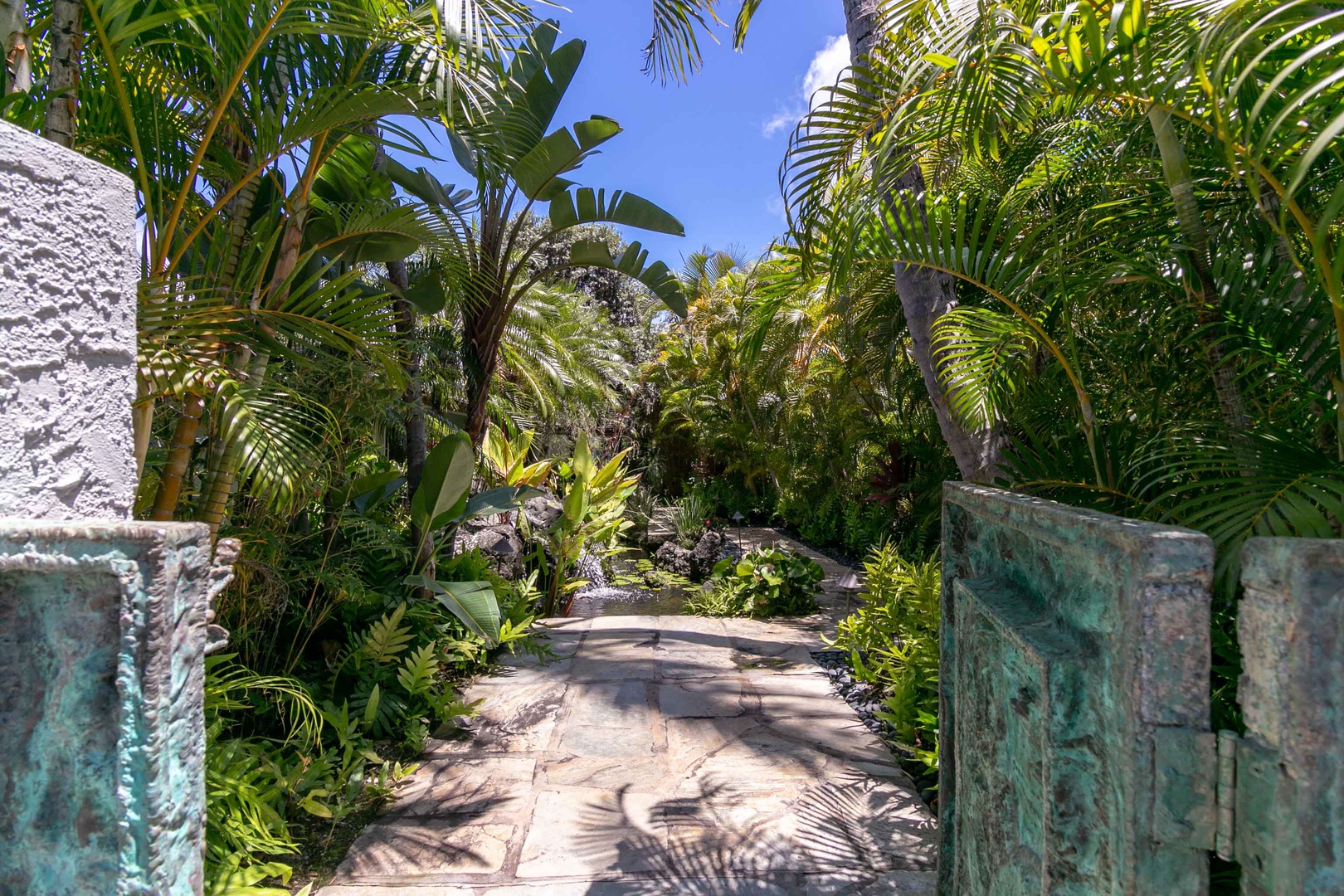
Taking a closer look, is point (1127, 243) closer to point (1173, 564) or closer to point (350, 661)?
point (1173, 564)

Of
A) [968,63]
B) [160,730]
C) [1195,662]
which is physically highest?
[968,63]

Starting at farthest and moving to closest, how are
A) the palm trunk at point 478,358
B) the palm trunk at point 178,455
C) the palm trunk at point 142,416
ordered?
the palm trunk at point 478,358 < the palm trunk at point 178,455 < the palm trunk at point 142,416

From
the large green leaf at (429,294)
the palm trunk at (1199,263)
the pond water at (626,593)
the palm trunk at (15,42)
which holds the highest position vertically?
the large green leaf at (429,294)

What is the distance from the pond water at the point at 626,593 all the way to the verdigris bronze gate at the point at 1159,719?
25.0 ft

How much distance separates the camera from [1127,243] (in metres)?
2.32

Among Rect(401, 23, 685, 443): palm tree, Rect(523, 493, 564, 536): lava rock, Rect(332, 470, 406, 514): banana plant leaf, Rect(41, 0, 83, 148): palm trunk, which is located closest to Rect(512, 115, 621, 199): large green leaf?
Rect(401, 23, 685, 443): palm tree

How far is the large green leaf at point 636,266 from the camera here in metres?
5.24

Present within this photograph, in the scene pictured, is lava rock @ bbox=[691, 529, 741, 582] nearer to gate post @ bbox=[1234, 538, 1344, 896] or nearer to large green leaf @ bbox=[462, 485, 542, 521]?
large green leaf @ bbox=[462, 485, 542, 521]

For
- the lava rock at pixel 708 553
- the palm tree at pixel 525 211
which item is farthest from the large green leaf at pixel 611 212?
the lava rock at pixel 708 553

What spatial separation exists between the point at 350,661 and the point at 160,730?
3205 millimetres

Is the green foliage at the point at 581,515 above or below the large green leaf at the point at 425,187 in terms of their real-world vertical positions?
below

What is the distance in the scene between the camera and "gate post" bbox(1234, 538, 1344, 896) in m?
0.66

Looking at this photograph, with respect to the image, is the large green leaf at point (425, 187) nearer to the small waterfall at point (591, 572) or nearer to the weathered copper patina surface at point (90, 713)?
the weathered copper patina surface at point (90, 713)

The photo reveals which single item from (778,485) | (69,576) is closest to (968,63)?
(69,576)
